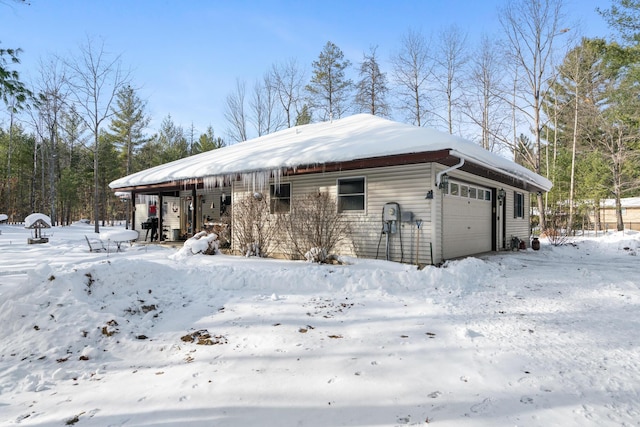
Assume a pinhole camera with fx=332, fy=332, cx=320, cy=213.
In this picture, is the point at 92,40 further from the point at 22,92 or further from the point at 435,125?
the point at 435,125

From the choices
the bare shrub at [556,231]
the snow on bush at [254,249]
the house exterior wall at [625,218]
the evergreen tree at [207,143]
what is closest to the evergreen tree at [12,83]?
the snow on bush at [254,249]

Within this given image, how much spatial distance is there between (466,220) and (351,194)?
390 centimetres

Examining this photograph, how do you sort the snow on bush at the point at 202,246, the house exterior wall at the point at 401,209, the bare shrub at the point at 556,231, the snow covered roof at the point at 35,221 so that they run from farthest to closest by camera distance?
the bare shrub at the point at 556,231 < the snow covered roof at the point at 35,221 < the snow on bush at the point at 202,246 < the house exterior wall at the point at 401,209

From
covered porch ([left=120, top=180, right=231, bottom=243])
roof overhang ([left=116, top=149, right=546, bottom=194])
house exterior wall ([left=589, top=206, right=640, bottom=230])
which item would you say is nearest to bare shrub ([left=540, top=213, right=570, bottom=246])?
roof overhang ([left=116, top=149, right=546, bottom=194])

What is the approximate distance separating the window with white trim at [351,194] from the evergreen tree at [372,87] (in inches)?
587

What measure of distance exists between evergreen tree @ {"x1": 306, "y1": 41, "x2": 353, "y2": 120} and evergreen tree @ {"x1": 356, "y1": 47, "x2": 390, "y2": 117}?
4.52 ft

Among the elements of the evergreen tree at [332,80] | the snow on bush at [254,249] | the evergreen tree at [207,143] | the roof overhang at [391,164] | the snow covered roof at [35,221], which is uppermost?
the evergreen tree at [332,80]

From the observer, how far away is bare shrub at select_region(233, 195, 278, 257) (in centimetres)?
886

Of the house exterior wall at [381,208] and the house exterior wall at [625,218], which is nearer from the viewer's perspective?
the house exterior wall at [381,208]

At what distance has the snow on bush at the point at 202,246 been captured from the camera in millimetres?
8625

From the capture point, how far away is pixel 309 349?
3.29 metres

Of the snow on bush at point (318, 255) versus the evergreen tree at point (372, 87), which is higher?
the evergreen tree at point (372, 87)

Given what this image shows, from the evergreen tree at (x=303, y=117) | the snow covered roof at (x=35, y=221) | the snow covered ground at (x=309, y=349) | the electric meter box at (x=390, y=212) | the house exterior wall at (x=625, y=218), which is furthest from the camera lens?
the house exterior wall at (x=625, y=218)

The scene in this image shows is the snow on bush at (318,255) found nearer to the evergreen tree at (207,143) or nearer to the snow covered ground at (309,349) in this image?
the snow covered ground at (309,349)
